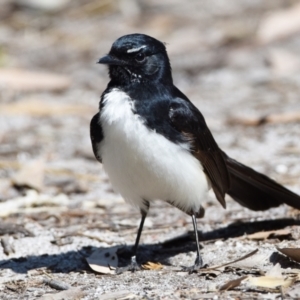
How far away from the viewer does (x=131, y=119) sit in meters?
4.80

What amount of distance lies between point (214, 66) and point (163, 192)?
17.9 feet

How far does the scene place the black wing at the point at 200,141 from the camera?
16.5ft

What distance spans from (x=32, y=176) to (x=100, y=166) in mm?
893

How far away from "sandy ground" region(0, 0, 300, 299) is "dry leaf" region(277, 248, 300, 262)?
0.23 ft

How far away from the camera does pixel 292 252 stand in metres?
4.72

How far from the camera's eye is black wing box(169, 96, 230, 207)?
5.03m

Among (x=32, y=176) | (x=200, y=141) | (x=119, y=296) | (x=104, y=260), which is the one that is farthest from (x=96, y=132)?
(x=32, y=176)

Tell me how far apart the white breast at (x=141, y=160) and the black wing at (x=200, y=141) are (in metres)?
0.09

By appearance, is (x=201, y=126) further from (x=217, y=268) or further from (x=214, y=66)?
(x=214, y=66)

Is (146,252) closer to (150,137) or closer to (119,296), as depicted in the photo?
(150,137)

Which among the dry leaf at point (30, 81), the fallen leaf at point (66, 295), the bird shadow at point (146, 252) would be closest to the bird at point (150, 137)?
the bird shadow at point (146, 252)

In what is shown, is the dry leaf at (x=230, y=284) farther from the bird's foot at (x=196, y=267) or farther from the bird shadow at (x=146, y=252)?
the bird shadow at (x=146, y=252)

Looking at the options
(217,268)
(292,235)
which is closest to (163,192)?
(217,268)

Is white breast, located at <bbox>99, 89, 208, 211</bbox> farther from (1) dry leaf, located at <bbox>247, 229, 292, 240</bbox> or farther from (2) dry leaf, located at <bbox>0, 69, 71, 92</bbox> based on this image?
(2) dry leaf, located at <bbox>0, 69, 71, 92</bbox>
